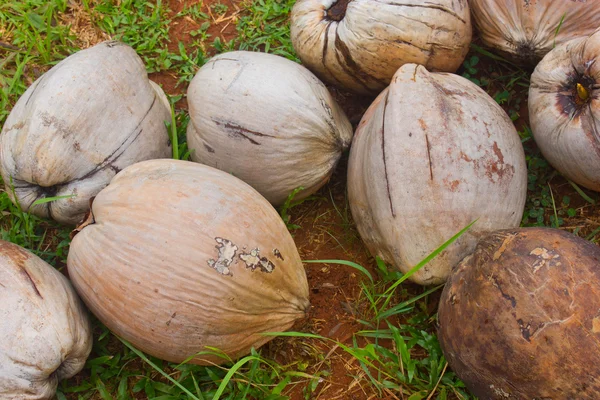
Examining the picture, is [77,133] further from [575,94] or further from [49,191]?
[575,94]

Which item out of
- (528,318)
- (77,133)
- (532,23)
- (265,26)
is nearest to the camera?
(528,318)

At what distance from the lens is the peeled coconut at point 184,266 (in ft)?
7.04

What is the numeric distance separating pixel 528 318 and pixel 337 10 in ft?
4.96

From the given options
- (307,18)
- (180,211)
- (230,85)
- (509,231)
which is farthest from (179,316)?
(307,18)

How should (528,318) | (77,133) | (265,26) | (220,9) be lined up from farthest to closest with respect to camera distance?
1. (220,9)
2. (265,26)
3. (77,133)
4. (528,318)

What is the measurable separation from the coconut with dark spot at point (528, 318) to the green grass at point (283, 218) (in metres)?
0.23

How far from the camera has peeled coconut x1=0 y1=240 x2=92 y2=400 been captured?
2.14 meters

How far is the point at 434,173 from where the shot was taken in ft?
7.48

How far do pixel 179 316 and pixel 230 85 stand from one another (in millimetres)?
965

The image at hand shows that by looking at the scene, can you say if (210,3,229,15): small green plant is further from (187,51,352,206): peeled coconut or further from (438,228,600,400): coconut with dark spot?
(438,228,600,400): coconut with dark spot

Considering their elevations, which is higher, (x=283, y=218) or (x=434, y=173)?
(x=434, y=173)

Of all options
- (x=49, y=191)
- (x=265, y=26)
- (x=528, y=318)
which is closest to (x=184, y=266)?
(x=49, y=191)

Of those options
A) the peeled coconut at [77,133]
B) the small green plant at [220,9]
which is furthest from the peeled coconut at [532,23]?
the peeled coconut at [77,133]

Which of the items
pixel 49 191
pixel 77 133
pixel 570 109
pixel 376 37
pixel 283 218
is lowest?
pixel 283 218
